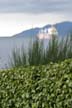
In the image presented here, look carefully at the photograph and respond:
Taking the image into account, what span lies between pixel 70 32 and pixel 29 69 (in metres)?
3.34

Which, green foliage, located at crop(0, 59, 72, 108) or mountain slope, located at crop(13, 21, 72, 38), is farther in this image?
mountain slope, located at crop(13, 21, 72, 38)

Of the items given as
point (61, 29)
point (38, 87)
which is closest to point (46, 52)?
point (61, 29)

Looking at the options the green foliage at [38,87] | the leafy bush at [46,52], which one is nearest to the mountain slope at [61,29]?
the leafy bush at [46,52]

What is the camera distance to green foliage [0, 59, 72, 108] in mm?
5711

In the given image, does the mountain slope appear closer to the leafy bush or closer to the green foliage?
the leafy bush

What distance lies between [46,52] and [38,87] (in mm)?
3797

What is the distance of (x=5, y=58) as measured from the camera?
11.7 m

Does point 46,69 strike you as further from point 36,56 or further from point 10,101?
point 36,56

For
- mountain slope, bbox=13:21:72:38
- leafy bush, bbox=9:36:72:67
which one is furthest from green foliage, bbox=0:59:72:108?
mountain slope, bbox=13:21:72:38

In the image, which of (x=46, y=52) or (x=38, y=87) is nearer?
(x=38, y=87)

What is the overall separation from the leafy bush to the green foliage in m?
2.47

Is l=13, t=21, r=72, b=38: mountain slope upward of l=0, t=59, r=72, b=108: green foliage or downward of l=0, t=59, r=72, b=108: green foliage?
upward

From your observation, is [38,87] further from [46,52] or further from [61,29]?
[61,29]

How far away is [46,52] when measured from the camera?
9969mm
